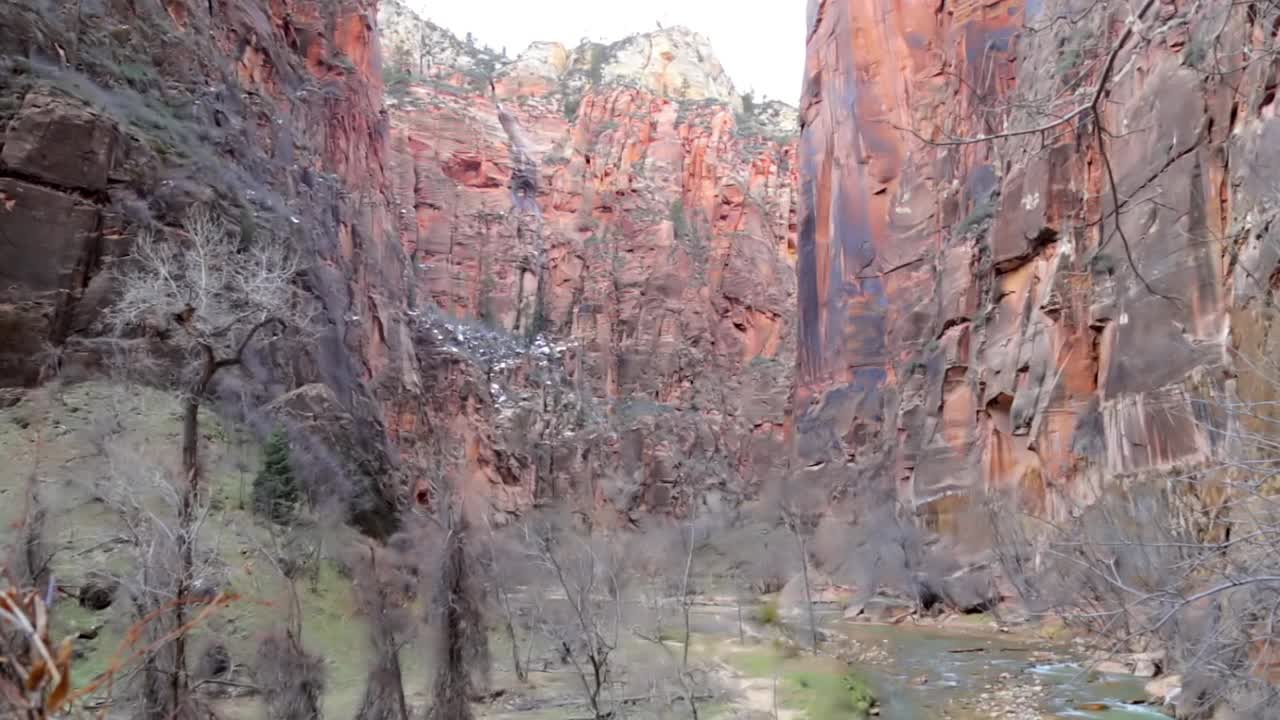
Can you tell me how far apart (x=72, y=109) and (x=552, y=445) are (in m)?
52.5

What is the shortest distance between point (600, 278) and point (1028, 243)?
57.2 meters

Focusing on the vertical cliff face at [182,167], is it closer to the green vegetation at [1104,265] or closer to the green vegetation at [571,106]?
the green vegetation at [1104,265]

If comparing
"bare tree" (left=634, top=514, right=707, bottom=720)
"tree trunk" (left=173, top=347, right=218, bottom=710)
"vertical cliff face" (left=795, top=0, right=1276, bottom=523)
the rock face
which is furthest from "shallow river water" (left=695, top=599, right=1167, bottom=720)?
the rock face

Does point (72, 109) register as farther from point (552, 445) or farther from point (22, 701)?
point (552, 445)

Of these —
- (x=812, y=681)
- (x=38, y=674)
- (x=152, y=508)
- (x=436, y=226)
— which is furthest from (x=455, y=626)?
(x=436, y=226)

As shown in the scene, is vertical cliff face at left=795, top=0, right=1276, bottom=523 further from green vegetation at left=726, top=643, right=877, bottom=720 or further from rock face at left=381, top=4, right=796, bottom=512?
rock face at left=381, top=4, right=796, bottom=512

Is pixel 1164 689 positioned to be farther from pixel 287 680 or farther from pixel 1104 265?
pixel 287 680

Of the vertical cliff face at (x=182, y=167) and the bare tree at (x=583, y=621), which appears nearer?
the bare tree at (x=583, y=621)

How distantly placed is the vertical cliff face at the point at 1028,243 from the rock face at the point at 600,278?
21485mm

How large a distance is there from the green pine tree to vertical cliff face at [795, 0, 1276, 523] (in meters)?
15.4

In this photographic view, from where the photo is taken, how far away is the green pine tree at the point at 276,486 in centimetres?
1825

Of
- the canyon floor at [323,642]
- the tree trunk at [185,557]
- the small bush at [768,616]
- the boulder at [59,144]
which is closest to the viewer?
the tree trunk at [185,557]

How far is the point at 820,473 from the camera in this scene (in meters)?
52.6

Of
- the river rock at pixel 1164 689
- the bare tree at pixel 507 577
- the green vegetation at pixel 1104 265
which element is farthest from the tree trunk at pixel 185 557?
the green vegetation at pixel 1104 265
